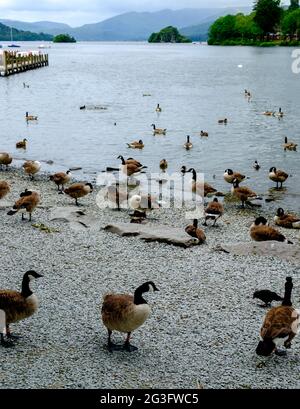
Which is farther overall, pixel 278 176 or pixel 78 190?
pixel 278 176

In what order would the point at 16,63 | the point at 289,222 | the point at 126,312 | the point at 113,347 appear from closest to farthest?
the point at 126,312 → the point at 113,347 → the point at 289,222 → the point at 16,63

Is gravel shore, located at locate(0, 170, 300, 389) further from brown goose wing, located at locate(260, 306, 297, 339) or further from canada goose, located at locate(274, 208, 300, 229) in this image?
canada goose, located at locate(274, 208, 300, 229)

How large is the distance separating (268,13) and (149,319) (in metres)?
194

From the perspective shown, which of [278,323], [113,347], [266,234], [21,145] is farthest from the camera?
[21,145]

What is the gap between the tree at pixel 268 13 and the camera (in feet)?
616

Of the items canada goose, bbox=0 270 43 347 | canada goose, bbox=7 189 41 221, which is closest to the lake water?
canada goose, bbox=7 189 41 221

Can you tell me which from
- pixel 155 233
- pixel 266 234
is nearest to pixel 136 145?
pixel 155 233

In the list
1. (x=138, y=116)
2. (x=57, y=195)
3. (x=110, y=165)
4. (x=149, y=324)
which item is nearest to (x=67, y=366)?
(x=149, y=324)

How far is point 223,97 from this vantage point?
6550 centimetres

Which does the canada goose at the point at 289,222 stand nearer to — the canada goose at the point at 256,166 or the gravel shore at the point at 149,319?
the gravel shore at the point at 149,319

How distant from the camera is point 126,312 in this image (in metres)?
9.15

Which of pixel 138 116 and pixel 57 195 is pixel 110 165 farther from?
pixel 138 116

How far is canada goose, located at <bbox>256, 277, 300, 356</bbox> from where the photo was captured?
29.9 feet

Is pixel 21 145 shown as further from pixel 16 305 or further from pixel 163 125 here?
pixel 16 305
